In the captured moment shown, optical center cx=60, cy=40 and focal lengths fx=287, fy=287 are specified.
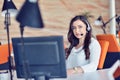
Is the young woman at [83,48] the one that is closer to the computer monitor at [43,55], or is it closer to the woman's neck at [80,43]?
the woman's neck at [80,43]

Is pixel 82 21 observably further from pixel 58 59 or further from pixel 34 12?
pixel 34 12

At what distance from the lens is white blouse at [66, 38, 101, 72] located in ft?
9.62

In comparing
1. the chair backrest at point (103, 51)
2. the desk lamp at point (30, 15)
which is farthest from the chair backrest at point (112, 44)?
the desk lamp at point (30, 15)

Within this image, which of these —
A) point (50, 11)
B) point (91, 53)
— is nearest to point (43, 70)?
point (91, 53)

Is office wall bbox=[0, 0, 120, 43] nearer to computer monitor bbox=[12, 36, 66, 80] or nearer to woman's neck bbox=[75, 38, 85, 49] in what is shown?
woman's neck bbox=[75, 38, 85, 49]

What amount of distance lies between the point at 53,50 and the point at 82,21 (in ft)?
4.46

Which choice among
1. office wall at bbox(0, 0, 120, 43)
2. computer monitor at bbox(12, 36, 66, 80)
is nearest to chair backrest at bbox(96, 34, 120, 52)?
computer monitor at bbox(12, 36, 66, 80)

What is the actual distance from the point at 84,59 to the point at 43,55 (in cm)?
131

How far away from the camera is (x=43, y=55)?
186cm

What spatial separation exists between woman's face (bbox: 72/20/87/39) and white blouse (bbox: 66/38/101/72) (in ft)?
0.47

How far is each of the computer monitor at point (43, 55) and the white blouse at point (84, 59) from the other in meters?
0.98

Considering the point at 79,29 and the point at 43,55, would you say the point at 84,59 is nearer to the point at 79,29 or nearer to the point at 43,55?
the point at 79,29

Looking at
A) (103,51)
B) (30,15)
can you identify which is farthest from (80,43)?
(30,15)

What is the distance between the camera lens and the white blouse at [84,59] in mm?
2932
